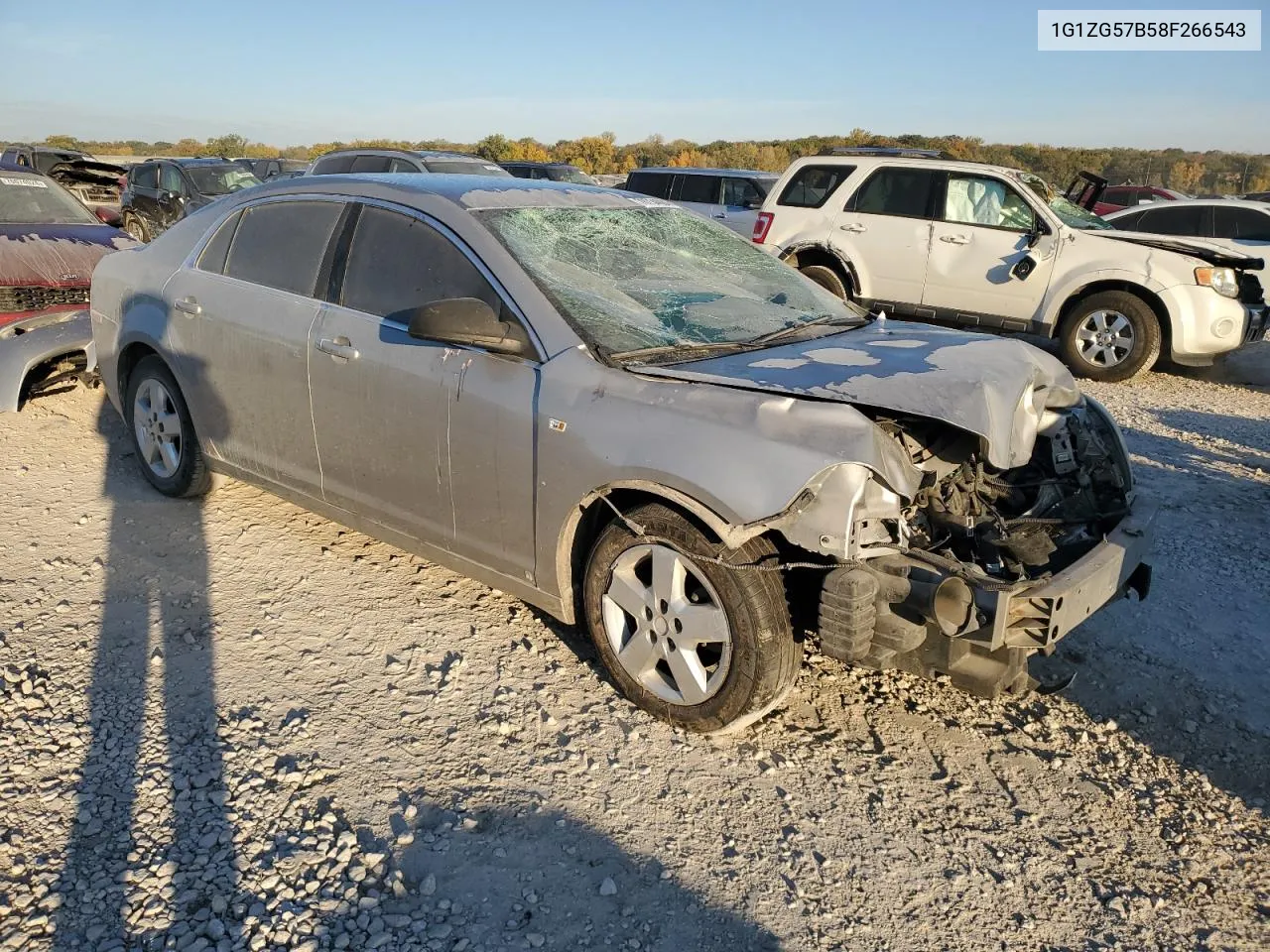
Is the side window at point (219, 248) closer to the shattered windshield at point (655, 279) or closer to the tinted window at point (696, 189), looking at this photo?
the shattered windshield at point (655, 279)

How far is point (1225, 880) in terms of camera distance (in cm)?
282

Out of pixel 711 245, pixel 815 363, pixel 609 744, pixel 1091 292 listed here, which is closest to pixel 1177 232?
pixel 1091 292

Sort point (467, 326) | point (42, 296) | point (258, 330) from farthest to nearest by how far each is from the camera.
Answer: point (42, 296) → point (258, 330) → point (467, 326)

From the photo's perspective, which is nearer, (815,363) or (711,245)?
(815,363)

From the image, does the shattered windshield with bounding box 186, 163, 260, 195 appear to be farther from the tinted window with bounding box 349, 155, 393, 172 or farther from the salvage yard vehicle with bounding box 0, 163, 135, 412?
the salvage yard vehicle with bounding box 0, 163, 135, 412

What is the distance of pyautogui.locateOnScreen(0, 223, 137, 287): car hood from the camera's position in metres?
6.76

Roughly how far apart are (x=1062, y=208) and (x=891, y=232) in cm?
166

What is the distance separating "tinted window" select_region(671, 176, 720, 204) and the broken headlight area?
11618mm

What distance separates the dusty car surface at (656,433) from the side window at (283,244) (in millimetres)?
14

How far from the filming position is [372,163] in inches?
520

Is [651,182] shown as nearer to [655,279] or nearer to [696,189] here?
[696,189]

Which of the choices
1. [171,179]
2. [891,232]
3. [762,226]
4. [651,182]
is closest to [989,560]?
[891,232]

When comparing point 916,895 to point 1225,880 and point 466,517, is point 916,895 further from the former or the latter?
point 466,517

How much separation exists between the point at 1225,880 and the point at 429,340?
319 centimetres
